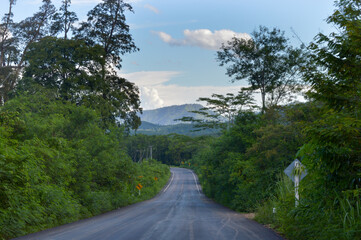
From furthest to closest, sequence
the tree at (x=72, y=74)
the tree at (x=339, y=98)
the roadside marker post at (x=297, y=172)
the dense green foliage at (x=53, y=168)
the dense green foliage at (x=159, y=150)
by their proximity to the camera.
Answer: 1. the dense green foliage at (x=159, y=150)
2. the tree at (x=72, y=74)
3. the dense green foliage at (x=53, y=168)
4. the roadside marker post at (x=297, y=172)
5. the tree at (x=339, y=98)

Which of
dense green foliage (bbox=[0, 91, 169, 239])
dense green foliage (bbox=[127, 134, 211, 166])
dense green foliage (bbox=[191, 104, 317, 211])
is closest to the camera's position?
dense green foliage (bbox=[0, 91, 169, 239])

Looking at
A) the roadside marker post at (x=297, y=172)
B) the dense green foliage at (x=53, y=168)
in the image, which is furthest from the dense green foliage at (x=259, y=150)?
the dense green foliage at (x=53, y=168)

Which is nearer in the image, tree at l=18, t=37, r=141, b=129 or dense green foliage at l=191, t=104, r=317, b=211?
dense green foliage at l=191, t=104, r=317, b=211

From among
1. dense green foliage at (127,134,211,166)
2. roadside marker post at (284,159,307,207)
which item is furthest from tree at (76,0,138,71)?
dense green foliage at (127,134,211,166)

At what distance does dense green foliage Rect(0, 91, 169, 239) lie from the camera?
40.7ft

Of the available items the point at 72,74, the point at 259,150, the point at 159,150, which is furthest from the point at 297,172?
the point at 159,150

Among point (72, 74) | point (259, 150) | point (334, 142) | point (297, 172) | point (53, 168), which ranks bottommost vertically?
point (53, 168)

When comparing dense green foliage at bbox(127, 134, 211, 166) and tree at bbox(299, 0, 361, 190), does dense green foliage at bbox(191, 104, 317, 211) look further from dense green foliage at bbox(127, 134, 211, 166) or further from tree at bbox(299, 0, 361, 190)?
dense green foliage at bbox(127, 134, 211, 166)

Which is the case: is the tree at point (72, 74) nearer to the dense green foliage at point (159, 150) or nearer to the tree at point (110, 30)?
the tree at point (110, 30)

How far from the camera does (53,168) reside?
17500 millimetres

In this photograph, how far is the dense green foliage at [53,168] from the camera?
12414 millimetres

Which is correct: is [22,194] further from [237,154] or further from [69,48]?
[69,48]

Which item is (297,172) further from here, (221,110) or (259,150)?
(221,110)

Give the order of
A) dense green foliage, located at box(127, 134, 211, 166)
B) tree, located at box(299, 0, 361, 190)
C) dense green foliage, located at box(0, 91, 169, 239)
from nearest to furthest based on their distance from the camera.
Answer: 1. tree, located at box(299, 0, 361, 190)
2. dense green foliage, located at box(0, 91, 169, 239)
3. dense green foliage, located at box(127, 134, 211, 166)
